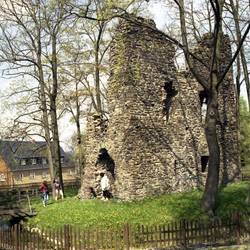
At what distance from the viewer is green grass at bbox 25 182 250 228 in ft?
55.8

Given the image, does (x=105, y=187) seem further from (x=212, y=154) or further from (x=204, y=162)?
(x=212, y=154)

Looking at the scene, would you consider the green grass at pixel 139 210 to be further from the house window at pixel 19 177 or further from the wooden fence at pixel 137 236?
the house window at pixel 19 177

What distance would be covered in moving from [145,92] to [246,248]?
9800 millimetres

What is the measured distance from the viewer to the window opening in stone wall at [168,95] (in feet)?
72.2

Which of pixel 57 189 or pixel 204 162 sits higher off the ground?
pixel 204 162

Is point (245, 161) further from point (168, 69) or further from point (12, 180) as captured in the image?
point (12, 180)

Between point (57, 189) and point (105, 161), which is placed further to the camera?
point (57, 189)

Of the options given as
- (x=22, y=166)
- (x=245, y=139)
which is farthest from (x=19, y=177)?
(x=245, y=139)

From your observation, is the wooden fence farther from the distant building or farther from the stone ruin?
the distant building

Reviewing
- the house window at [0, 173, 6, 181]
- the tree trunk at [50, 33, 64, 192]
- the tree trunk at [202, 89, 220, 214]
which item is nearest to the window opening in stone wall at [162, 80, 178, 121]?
the tree trunk at [202, 89, 220, 214]

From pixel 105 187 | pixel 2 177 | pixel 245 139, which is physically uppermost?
pixel 245 139

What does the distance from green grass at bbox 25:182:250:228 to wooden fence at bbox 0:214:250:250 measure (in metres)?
2.47

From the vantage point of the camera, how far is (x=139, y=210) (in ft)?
59.7

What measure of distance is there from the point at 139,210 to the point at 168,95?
280 inches
